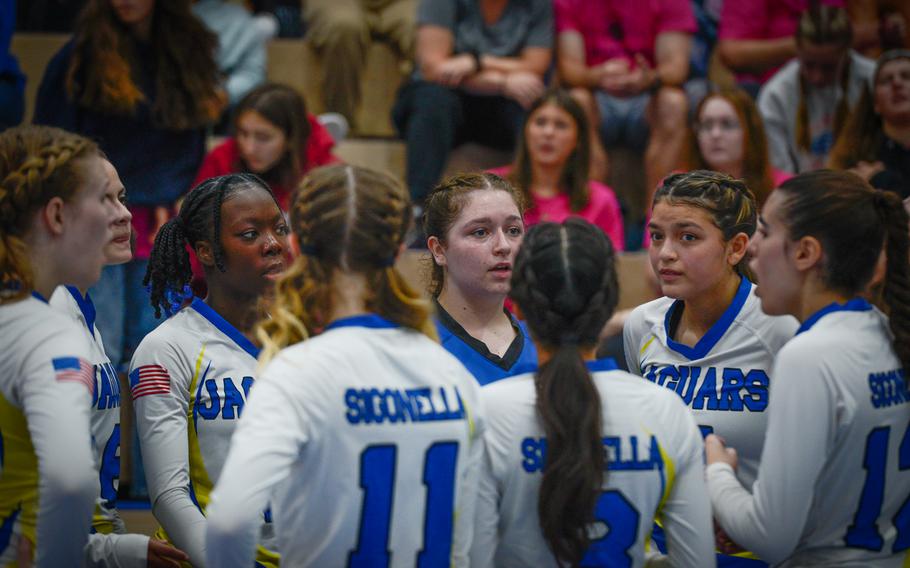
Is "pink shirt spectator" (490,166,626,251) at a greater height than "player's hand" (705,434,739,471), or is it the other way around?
"pink shirt spectator" (490,166,626,251)

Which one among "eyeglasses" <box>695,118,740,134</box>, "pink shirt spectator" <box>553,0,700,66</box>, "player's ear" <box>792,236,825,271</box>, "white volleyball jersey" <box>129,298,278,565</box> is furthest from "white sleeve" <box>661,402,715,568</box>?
"pink shirt spectator" <box>553,0,700,66</box>

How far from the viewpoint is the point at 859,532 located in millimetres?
2516

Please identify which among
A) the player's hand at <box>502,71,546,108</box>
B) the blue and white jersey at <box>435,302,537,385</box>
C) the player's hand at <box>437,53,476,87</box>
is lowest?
the blue and white jersey at <box>435,302,537,385</box>

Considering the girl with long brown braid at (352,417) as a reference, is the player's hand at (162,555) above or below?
below

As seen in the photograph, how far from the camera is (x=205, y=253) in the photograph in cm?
309

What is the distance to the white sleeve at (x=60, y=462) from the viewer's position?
2.21 metres

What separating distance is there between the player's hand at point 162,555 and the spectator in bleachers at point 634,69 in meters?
3.84

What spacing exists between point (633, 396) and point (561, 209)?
2993mm

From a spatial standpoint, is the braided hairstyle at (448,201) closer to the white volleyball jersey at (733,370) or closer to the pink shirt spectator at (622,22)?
the white volleyball jersey at (733,370)

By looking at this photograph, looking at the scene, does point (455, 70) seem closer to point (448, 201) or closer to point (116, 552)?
point (448, 201)

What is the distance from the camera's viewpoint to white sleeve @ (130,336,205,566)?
279 cm

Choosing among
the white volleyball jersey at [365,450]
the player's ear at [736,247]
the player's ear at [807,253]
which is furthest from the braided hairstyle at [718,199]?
the white volleyball jersey at [365,450]

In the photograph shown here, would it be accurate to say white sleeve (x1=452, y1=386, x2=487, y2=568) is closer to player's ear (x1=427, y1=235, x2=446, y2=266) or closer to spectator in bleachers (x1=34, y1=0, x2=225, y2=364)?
player's ear (x1=427, y1=235, x2=446, y2=266)

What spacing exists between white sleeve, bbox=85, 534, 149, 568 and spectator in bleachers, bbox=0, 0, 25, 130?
2660mm
